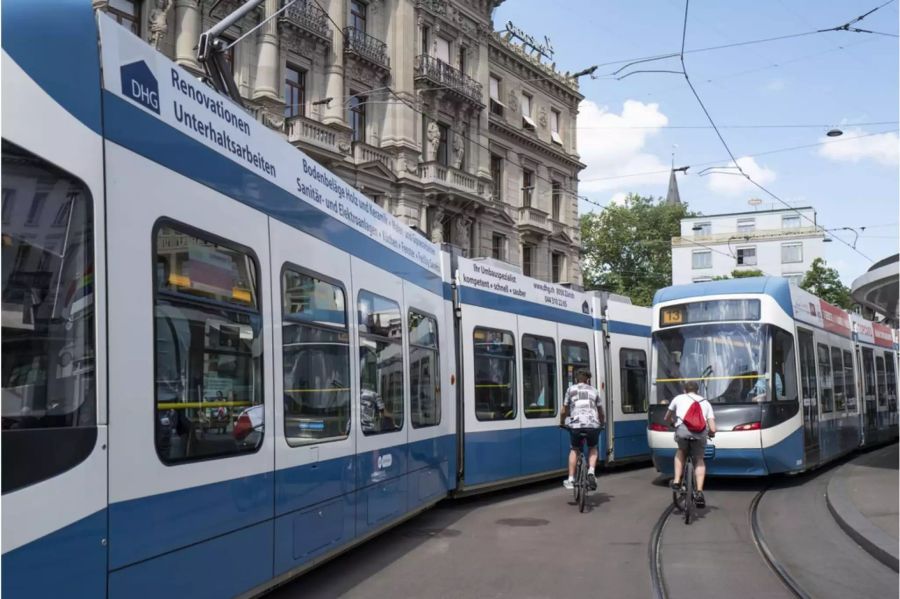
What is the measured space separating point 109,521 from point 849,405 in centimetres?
1562

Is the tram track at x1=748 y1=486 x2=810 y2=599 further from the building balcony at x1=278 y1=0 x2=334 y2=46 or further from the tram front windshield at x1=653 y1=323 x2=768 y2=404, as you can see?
the building balcony at x1=278 y1=0 x2=334 y2=46

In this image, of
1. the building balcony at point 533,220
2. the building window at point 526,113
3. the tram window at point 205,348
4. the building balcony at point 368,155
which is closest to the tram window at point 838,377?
the tram window at point 205,348

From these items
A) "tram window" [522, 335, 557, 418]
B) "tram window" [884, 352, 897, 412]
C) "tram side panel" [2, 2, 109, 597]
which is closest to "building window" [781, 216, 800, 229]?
"tram window" [884, 352, 897, 412]

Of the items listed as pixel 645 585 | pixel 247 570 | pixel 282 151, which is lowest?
pixel 645 585

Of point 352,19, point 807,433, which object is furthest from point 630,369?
point 352,19

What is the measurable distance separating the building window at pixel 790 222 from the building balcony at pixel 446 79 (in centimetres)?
4821

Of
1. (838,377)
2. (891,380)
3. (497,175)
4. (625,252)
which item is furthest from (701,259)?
(838,377)

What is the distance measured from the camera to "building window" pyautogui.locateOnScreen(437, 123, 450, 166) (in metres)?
34.0

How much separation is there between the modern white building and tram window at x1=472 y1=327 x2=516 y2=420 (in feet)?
211

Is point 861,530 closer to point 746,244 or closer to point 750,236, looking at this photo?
point 750,236

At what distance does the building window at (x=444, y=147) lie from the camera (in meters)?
34.0

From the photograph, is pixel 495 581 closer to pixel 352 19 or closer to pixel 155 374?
pixel 155 374

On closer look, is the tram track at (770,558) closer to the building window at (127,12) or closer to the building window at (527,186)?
the building window at (127,12)

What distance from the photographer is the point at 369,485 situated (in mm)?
7383
